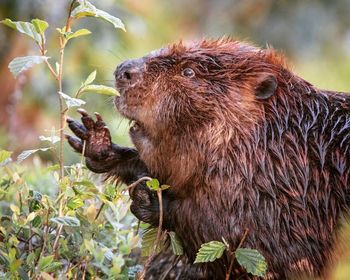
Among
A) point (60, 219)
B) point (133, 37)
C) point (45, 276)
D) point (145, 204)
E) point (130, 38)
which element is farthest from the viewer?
point (133, 37)

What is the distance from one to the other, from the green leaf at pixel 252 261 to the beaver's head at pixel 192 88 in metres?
0.52

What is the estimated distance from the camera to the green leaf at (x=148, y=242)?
302 cm

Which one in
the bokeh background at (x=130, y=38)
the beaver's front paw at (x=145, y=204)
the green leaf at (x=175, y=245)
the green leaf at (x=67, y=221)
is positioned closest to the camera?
the green leaf at (x=67, y=221)

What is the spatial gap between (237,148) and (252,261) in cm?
46

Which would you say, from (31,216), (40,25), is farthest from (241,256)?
(40,25)

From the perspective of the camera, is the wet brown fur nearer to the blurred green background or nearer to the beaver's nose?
the beaver's nose

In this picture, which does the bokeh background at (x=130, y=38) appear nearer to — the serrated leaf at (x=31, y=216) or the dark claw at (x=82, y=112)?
the dark claw at (x=82, y=112)

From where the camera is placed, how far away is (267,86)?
3.22 m

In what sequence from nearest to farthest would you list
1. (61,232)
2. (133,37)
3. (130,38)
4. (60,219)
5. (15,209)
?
(60,219) → (15,209) → (61,232) → (130,38) → (133,37)

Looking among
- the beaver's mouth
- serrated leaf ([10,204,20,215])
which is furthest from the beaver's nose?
serrated leaf ([10,204,20,215])

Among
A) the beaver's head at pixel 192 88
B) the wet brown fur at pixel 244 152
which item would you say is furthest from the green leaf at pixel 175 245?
the beaver's head at pixel 192 88

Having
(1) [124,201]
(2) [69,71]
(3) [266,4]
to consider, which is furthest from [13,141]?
(3) [266,4]

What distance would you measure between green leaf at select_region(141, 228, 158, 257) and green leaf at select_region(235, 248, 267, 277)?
13.1 inches

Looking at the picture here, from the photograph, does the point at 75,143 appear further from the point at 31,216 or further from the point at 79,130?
the point at 31,216
